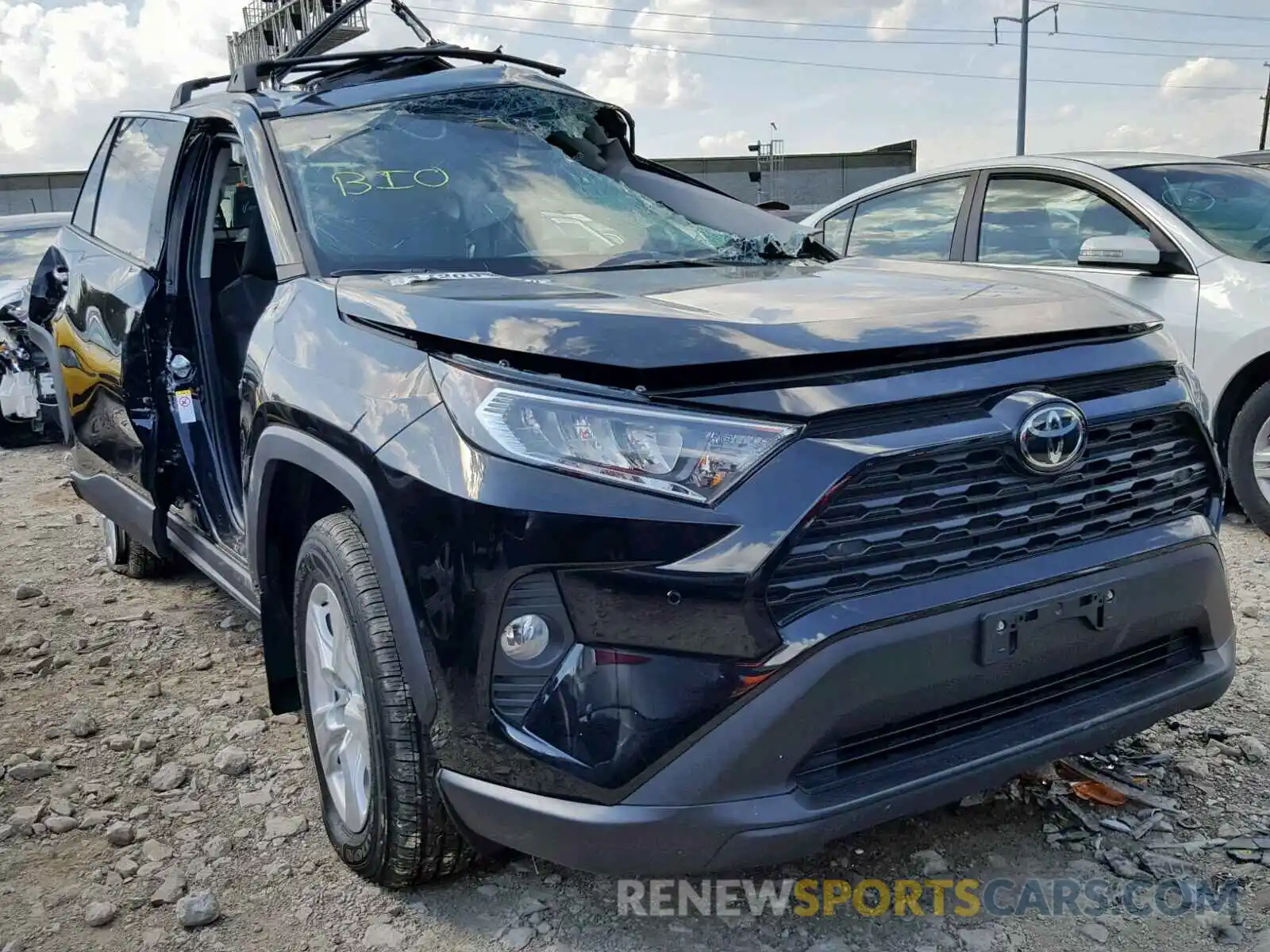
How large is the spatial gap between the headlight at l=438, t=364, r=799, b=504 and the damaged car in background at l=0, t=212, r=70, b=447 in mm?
5879

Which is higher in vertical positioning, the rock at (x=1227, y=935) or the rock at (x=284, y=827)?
the rock at (x=1227, y=935)

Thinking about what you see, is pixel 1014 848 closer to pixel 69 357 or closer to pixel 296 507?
pixel 296 507

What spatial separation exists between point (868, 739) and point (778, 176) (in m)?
29.1

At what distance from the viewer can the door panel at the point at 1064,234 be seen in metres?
4.79

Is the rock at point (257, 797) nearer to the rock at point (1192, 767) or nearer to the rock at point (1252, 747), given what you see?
the rock at point (1192, 767)

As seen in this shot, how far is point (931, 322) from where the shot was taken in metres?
2.15

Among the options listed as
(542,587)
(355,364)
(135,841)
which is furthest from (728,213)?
(135,841)

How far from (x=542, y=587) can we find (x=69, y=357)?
123 inches

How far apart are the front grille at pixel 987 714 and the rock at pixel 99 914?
1571mm

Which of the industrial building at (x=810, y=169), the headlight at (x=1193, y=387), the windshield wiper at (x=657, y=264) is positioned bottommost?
the industrial building at (x=810, y=169)

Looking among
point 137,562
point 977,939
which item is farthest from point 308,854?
point 137,562

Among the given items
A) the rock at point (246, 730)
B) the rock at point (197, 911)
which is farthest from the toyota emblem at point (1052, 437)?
the rock at point (246, 730)

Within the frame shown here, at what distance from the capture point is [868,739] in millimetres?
2023

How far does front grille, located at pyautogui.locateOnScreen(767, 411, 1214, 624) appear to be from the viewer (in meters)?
1.90
